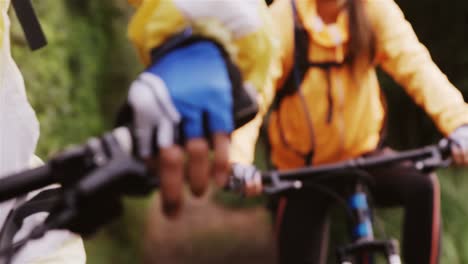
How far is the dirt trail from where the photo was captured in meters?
7.29

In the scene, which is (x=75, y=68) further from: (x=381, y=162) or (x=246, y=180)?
(x=381, y=162)

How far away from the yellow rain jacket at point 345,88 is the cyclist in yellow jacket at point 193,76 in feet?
5.40

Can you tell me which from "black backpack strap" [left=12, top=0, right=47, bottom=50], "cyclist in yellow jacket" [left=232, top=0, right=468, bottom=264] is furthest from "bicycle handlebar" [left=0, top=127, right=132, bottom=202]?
"cyclist in yellow jacket" [left=232, top=0, right=468, bottom=264]

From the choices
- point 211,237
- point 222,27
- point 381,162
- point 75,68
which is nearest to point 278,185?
point 381,162

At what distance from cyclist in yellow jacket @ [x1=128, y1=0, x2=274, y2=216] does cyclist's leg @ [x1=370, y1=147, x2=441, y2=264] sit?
1933mm

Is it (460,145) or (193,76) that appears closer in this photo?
(193,76)

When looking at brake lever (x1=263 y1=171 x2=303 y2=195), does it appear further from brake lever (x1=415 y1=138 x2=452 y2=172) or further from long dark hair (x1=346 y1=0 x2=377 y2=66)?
long dark hair (x1=346 y1=0 x2=377 y2=66)

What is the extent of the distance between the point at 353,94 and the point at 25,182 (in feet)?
6.64

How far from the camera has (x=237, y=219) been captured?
7.50 m

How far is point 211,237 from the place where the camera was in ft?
25.9

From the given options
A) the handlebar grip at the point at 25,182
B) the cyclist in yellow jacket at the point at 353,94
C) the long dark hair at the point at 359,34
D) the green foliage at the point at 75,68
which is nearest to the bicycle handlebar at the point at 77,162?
the handlebar grip at the point at 25,182

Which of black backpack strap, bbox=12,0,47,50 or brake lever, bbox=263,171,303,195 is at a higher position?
black backpack strap, bbox=12,0,47,50

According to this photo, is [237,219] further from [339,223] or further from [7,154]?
[7,154]

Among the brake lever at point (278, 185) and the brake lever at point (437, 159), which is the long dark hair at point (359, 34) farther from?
the brake lever at point (278, 185)
